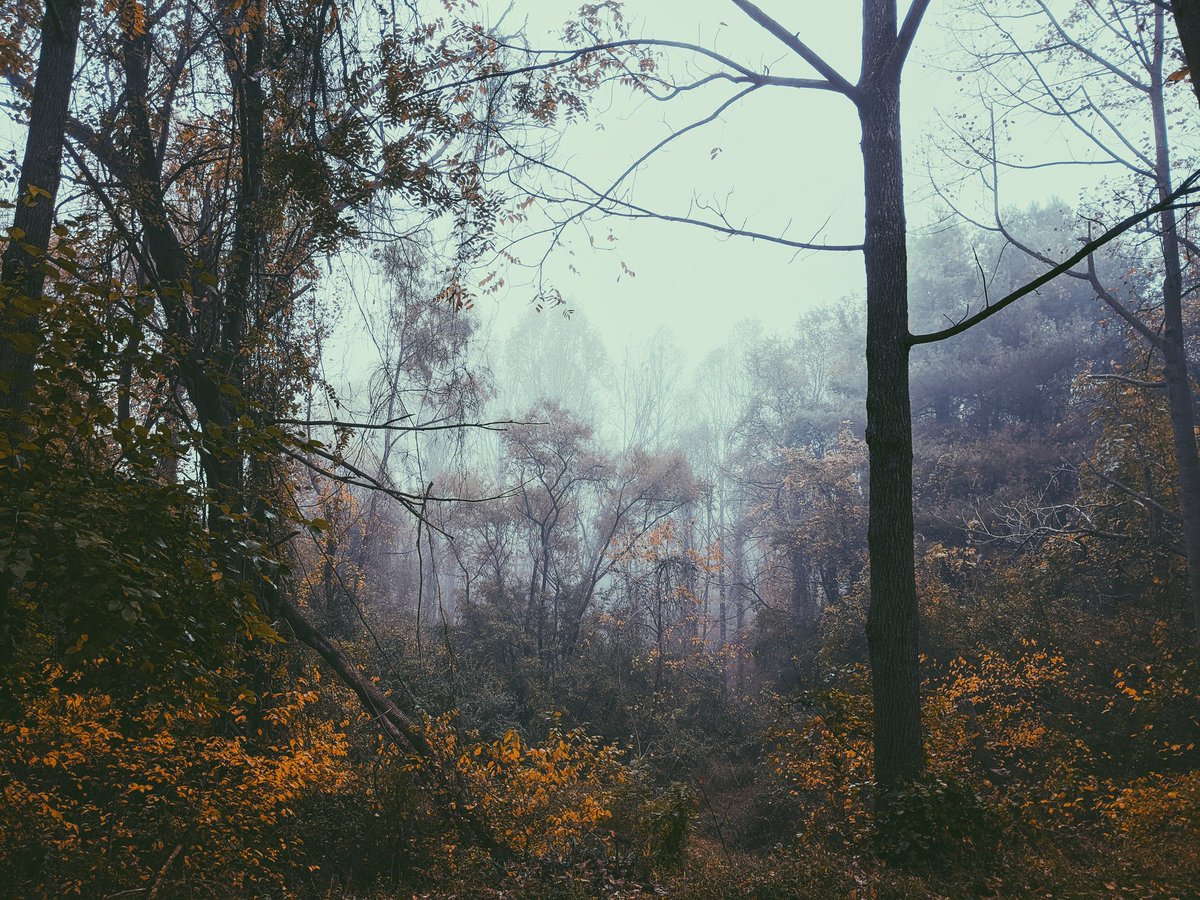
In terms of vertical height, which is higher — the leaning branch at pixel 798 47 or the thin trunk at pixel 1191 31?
the leaning branch at pixel 798 47

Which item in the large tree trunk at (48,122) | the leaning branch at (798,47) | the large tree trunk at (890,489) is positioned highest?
the leaning branch at (798,47)

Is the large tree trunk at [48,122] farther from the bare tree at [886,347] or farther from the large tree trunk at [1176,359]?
the large tree trunk at [1176,359]

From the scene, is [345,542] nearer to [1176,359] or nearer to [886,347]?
[886,347]

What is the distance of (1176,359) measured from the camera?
8.84 m

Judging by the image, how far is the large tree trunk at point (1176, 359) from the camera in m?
8.41

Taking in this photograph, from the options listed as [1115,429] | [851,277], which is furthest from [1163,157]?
[851,277]

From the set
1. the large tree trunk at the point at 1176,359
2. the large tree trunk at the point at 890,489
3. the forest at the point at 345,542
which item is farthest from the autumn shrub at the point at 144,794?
the large tree trunk at the point at 1176,359

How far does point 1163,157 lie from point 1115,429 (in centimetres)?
450

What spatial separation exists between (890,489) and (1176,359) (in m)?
6.40


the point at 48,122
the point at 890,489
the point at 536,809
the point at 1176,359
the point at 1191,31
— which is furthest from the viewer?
the point at 1176,359

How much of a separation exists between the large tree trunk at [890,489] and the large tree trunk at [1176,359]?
543 centimetres

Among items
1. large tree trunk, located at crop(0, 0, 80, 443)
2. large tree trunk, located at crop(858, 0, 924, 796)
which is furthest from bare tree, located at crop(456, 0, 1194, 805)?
large tree trunk, located at crop(0, 0, 80, 443)

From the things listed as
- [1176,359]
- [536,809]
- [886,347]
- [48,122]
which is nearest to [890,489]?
[886,347]

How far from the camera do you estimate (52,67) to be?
434cm
